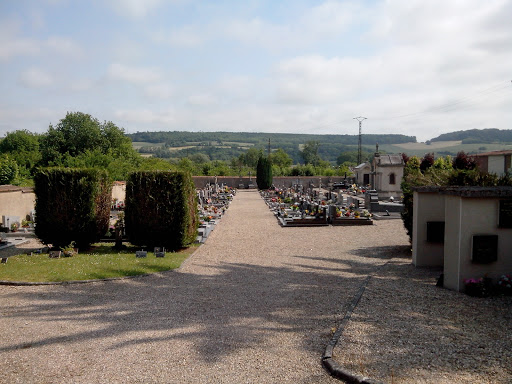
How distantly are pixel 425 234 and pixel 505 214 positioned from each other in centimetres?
259

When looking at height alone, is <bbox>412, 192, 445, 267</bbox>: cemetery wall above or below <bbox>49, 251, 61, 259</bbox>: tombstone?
above

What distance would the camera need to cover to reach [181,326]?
6684 millimetres

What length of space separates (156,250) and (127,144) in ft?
149

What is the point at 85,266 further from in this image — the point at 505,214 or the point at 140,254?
the point at 505,214

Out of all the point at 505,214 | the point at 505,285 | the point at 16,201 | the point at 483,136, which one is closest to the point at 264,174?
the point at 16,201

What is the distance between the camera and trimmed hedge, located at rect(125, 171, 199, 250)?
1321 cm

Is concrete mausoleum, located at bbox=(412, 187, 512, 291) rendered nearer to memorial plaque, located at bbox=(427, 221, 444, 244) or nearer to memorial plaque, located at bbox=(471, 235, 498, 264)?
memorial plaque, located at bbox=(471, 235, 498, 264)

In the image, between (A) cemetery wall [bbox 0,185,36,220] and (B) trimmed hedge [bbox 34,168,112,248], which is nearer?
(B) trimmed hedge [bbox 34,168,112,248]

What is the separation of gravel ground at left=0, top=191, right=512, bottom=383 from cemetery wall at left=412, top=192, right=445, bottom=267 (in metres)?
0.45

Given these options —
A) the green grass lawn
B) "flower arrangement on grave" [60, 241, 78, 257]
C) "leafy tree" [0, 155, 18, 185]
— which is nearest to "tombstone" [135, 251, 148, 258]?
the green grass lawn

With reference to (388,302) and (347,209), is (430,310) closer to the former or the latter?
(388,302)

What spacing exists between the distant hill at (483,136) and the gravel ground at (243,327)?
119 m

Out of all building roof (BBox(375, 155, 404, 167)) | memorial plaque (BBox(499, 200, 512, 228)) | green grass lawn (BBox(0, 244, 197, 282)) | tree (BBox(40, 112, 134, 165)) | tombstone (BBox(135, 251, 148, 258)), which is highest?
tree (BBox(40, 112, 134, 165))

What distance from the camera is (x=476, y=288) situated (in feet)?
25.6
